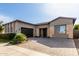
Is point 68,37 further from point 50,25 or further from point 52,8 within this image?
point 52,8

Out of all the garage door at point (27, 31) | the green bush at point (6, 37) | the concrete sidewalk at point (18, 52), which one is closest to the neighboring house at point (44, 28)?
the garage door at point (27, 31)

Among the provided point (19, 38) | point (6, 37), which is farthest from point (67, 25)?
point (6, 37)

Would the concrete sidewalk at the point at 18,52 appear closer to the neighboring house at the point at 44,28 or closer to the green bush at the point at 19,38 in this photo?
the green bush at the point at 19,38

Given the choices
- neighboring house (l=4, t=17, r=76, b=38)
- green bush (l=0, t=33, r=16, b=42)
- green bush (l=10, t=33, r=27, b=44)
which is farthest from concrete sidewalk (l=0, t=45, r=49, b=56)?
neighboring house (l=4, t=17, r=76, b=38)

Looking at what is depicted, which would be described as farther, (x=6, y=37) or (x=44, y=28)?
(x=44, y=28)

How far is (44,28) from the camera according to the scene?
9.19 metres

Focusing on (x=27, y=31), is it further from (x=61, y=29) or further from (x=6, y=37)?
(x=61, y=29)

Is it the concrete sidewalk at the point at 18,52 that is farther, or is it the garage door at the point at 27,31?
the garage door at the point at 27,31

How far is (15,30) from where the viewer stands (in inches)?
309

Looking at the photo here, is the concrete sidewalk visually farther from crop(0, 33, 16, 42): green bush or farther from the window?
the window

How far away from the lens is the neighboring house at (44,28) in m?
7.62

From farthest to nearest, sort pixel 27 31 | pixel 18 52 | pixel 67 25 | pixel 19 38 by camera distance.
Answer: pixel 67 25 → pixel 19 38 → pixel 27 31 → pixel 18 52

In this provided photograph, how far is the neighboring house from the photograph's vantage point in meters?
7.62

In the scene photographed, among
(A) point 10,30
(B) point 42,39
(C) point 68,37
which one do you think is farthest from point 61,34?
(A) point 10,30
